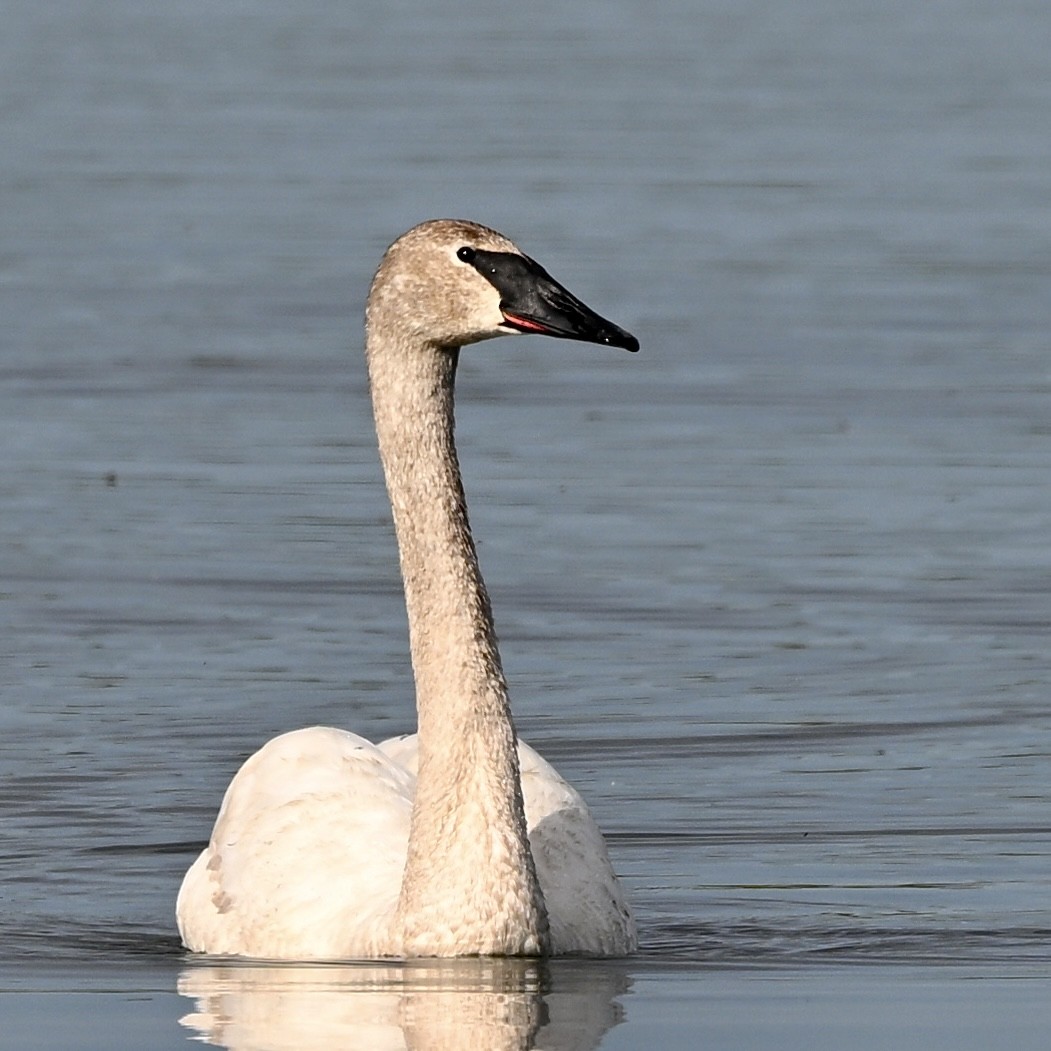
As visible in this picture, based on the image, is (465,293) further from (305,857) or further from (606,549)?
(606,549)

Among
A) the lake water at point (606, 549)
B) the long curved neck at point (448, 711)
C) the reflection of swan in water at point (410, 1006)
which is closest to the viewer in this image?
the reflection of swan in water at point (410, 1006)

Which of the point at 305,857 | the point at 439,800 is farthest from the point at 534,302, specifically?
the point at 305,857

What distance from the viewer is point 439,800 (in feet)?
29.5

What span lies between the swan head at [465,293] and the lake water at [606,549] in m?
1.68

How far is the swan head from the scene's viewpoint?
8906 millimetres

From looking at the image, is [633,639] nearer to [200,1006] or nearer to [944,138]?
[200,1006]

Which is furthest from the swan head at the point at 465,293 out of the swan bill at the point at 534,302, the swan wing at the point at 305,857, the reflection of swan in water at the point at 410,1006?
the reflection of swan in water at the point at 410,1006

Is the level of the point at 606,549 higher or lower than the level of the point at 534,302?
lower

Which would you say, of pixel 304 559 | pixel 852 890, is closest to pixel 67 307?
pixel 304 559

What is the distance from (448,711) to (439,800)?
0.24 m

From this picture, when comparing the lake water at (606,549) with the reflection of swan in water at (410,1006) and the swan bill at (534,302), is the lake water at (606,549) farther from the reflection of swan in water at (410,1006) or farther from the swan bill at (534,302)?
the swan bill at (534,302)

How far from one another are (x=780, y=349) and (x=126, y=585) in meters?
6.38

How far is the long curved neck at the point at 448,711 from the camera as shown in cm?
886

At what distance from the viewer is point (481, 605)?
923cm
